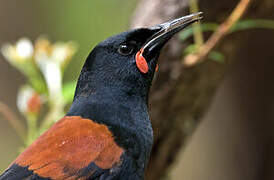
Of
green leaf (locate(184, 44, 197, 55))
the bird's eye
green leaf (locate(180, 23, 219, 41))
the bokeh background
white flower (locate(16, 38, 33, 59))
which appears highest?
white flower (locate(16, 38, 33, 59))

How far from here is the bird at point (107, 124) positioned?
1.88 meters

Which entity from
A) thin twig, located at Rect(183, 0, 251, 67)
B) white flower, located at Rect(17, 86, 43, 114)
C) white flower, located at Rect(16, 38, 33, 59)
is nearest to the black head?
thin twig, located at Rect(183, 0, 251, 67)

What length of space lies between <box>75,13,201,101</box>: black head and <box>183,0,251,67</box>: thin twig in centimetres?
33

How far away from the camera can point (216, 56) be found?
266cm

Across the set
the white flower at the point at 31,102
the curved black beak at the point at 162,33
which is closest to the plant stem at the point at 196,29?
the curved black beak at the point at 162,33

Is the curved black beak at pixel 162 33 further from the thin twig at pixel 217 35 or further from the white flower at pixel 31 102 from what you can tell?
the white flower at pixel 31 102

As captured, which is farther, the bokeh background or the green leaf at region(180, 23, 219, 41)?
the bokeh background

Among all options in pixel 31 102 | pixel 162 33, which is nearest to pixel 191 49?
pixel 162 33

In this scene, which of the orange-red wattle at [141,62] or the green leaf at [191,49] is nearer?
the orange-red wattle at [141,62]

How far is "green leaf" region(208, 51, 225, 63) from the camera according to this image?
2.65 m

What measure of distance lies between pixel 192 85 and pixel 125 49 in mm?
819

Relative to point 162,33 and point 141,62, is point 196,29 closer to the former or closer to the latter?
point 162,33

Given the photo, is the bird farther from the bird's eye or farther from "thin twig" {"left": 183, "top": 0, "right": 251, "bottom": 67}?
"thin twig" {"left": 183, "top": 0, "right": 251, "bottom": 67}

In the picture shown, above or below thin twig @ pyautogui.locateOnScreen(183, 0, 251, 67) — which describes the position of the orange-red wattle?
above
